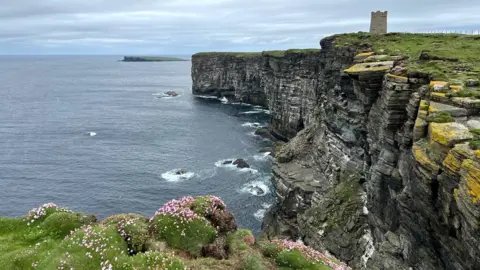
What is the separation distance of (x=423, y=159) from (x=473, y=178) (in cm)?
579

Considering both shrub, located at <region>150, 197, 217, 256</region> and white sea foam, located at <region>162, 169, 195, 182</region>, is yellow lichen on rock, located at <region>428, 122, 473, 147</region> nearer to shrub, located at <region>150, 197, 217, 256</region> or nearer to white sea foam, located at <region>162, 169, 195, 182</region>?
shrub, located at <region>150, 197, 217, 256</region>

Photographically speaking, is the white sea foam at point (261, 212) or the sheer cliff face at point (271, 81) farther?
the sheer cliff face at point (271, 81)

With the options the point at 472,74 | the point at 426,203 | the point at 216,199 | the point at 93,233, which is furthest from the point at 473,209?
the point at 472,74

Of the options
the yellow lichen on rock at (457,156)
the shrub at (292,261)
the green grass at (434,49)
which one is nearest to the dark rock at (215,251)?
the shrub at (292,261)

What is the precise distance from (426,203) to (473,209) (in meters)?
6.94

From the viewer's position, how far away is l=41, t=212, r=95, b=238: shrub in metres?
18.2

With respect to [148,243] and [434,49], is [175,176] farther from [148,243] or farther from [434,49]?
[148,243]

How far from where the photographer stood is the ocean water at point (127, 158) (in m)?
70.7

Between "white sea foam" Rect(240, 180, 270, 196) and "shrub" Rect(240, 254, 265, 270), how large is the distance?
57563 mm

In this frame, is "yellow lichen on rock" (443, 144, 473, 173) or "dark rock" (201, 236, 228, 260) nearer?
"dark rock" (201, 236, 228, 260)

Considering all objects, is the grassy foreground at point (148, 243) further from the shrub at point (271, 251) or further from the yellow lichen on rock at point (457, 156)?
the yellow lichen on rock at point (457, 156)

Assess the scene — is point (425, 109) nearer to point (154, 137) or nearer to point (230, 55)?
point (154, 137)

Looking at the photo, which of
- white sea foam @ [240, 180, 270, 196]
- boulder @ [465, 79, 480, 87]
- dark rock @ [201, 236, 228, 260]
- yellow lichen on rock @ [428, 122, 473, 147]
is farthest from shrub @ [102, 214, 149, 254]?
white sea foam @ [240, 180, 270, 196]

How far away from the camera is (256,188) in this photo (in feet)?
249
